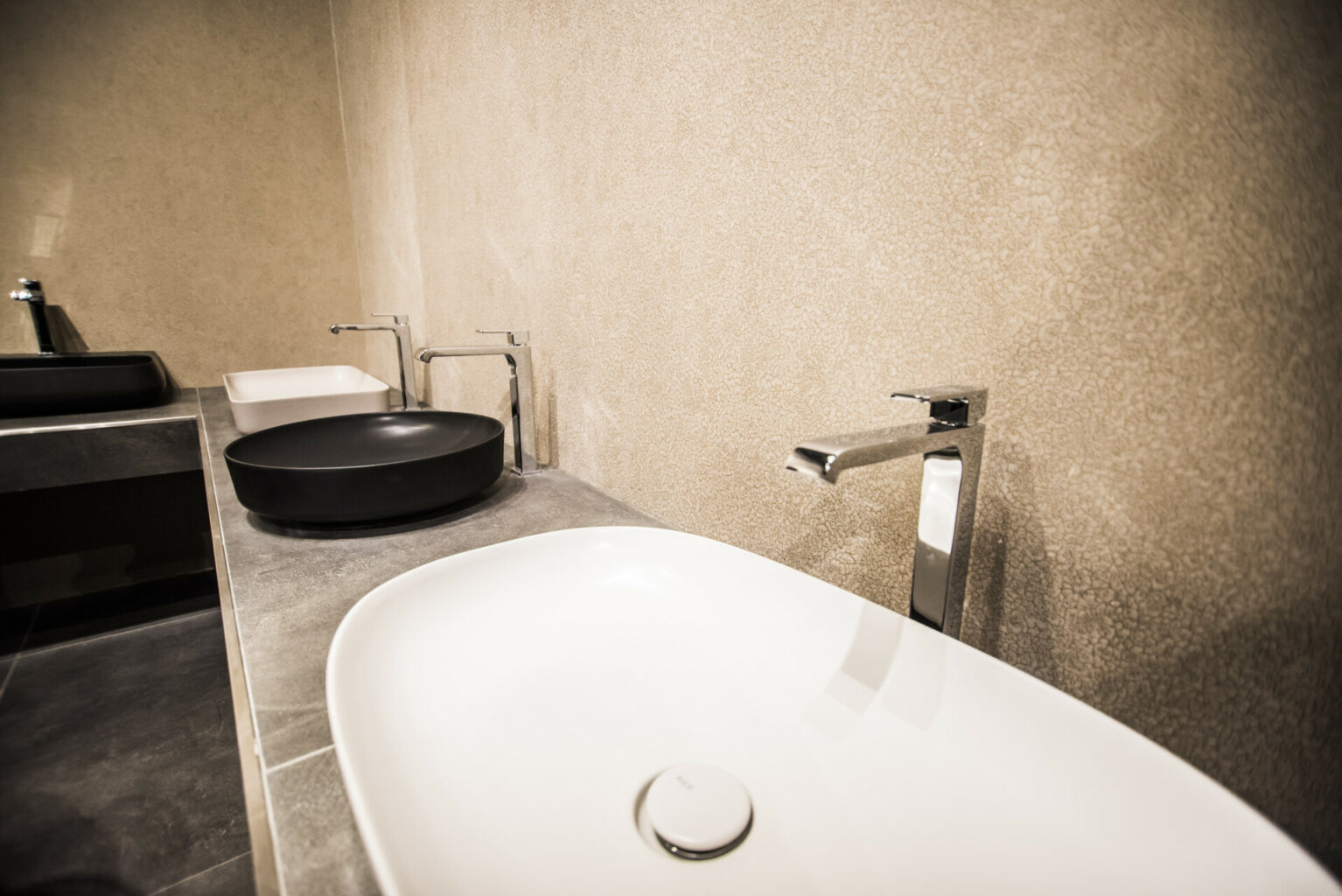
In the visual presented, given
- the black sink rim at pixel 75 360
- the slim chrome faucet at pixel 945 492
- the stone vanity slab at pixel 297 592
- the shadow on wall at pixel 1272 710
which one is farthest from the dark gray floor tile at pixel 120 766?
the shadow on wall at pixel 1272 710

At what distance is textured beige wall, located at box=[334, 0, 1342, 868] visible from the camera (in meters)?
0.31

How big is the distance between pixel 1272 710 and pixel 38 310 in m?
2.80

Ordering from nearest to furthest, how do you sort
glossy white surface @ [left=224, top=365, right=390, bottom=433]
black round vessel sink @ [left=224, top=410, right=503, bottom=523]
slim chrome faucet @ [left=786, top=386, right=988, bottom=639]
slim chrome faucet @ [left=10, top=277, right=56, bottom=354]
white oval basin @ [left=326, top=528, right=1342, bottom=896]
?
white oval basin @ [left=326, top=528, right=1342, bottom=896]
slim chrome faucet @ [left=786, top=386, right=988, bottom=639]
black round vessel sink @ [left=224, top=410, right=503, bottom=523]
glossy white surface @ [left=224, top=365, right=390, bottom=433]
slim chrome faucet @ [left=10, top=277, right=56, bottom=354]

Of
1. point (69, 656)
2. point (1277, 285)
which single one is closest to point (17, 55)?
point (69, 656)

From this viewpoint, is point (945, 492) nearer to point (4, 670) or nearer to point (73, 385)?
point (73, 385)

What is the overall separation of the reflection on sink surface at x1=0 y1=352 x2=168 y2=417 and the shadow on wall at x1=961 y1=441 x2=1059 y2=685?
2.01 m

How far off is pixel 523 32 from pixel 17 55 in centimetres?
198

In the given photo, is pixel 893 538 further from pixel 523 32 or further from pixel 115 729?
pixel 115 729

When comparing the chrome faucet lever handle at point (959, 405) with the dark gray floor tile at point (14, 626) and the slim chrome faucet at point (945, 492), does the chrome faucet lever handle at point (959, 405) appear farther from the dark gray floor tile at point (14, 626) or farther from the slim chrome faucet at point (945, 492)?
the dark gray floor tile at point (14, 626)

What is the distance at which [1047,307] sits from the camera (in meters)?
0.40

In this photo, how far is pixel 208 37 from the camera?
1.99 meters

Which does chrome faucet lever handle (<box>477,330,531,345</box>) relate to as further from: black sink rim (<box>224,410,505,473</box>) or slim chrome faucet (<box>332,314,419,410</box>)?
slim chrome faucet (<box>332,314,419,410</box>)

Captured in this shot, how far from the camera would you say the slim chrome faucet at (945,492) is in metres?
0.39

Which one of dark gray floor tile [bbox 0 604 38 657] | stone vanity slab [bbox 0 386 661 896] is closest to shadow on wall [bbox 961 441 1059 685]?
stone vanity slab [bbox 0 386 661 896]
